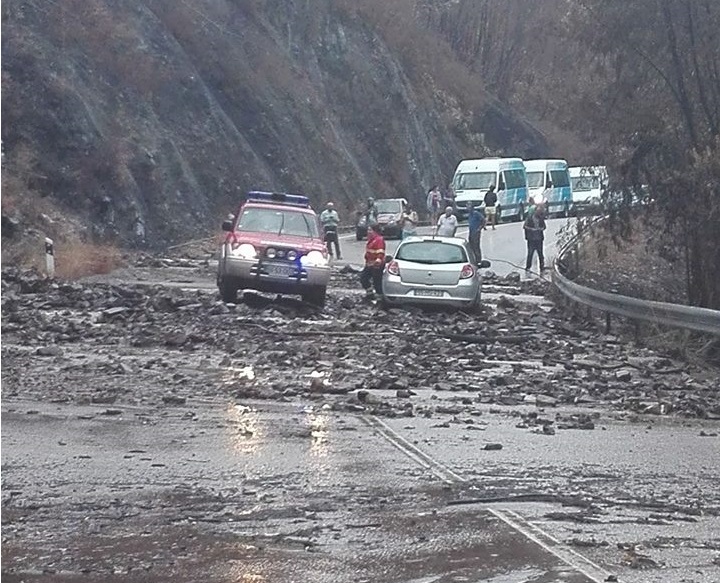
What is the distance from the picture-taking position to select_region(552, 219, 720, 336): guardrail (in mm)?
16297

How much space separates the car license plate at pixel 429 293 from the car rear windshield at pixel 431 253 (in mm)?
665

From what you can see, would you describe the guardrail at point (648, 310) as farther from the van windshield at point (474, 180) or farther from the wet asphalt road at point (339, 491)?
the van windshield at point (474, 180)

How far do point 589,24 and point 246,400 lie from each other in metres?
16.9

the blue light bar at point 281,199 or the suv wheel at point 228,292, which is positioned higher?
the blue light bar at point 281,199

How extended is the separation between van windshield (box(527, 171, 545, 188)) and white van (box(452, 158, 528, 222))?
14.6 feet

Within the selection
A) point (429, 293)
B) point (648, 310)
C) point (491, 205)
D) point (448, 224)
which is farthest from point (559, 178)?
point (648, 310)

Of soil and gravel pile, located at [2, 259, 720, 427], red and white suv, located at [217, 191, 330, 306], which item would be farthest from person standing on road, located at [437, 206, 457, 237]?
red and white suv, located at [217, 191, 330, 306]

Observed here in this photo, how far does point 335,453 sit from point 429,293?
46.2ft

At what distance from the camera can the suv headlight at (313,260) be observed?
890 inches

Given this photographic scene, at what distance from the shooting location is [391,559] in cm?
618

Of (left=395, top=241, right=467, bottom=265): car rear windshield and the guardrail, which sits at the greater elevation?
(left=395, top=241, right=467, bottom=265): car rear windshield

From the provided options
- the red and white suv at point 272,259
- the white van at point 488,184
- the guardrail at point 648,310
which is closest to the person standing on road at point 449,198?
the white van at point 488,184

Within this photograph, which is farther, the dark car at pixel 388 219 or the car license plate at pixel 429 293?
the dark car at pixel 388 219

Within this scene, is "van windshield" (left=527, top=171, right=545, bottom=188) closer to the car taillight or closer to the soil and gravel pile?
the soil and gravel pile
